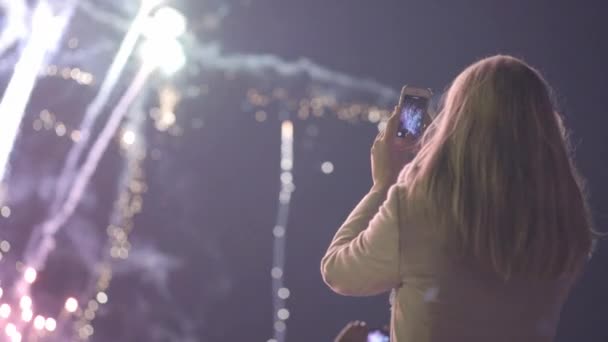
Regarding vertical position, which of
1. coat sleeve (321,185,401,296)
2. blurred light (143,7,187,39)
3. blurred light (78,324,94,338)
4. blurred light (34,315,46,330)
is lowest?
blurred light (78,324,94,338)

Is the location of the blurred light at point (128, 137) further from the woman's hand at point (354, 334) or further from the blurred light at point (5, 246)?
the woman's hand at point (354, 334)

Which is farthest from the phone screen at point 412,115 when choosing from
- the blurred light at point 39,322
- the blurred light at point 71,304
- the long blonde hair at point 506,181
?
the blurred light at point 71,304

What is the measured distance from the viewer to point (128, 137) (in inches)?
282

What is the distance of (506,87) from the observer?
1230 millimetres

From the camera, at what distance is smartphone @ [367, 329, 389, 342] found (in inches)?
55.0

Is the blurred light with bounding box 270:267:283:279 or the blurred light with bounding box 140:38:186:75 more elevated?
the blurred light with bounding box 140:38:186:75

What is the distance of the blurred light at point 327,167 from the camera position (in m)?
6.91

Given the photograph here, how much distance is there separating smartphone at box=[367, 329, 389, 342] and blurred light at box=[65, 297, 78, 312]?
7137mm

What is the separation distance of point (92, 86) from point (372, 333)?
588cm

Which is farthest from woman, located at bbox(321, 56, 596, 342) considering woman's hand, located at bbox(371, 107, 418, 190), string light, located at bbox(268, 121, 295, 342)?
string light, located at bbox(268, 121, 295, 342)

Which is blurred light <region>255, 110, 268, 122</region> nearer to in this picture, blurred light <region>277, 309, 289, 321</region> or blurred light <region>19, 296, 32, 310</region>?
blurred light <region>277, 309, 289, 321</region>

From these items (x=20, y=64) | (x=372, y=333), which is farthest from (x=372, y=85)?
(x=372, y=333)

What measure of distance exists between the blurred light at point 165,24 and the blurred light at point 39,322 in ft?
11.5

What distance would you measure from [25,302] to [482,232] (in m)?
7.30
